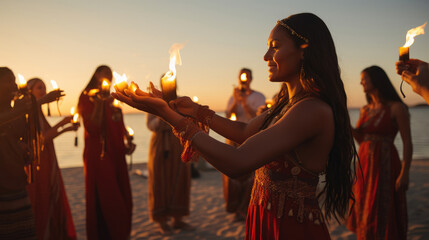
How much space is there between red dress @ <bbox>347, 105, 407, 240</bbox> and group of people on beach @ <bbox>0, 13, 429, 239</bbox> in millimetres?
13

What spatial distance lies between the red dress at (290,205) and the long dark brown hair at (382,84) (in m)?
3.10

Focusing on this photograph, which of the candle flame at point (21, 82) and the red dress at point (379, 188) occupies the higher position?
the candle flame at point (21, 82)

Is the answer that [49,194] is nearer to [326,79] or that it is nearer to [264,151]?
[264,151]

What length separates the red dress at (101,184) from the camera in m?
4.72

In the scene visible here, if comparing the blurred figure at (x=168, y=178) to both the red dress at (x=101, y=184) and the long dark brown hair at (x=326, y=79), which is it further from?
the long dark brown hair at (x=326, y=79)

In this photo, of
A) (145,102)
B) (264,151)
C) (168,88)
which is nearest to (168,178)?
(168,88)

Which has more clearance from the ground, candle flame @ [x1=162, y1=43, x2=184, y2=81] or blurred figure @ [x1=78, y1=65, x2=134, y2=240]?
candle flame @ [x1=162, y1=43, x2=184, y2=81]

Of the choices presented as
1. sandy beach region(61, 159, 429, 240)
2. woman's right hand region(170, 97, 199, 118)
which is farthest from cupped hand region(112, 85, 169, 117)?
sandy beach region(61, 159, 429, 240)

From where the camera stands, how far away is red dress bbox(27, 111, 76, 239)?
437 cm

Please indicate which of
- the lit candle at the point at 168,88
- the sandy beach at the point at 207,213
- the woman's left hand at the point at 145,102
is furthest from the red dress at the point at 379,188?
the woman's left hand at the point at 145,102

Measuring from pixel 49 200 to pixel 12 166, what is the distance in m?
1.57

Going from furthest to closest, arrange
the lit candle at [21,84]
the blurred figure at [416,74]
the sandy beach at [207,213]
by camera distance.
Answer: the sandy beach at [207,213] → the lit candle at [21,84] → the blurred figure at [416,74]

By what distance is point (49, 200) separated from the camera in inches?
177

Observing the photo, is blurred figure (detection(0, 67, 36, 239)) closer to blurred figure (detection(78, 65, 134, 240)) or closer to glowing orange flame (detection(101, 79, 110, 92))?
glowing orange flame (detection(101, 79, 110, 92))
